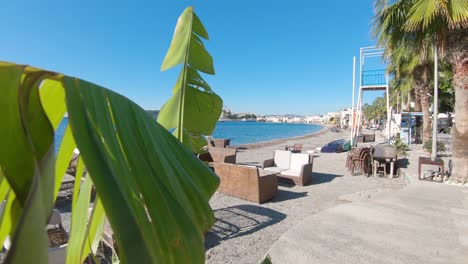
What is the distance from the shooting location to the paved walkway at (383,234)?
3615mm

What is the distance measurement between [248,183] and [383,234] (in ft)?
10.9

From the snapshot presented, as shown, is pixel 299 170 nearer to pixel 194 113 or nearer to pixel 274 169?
pixel 274 169

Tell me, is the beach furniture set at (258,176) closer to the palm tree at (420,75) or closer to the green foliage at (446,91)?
the palm tree at (420,75)

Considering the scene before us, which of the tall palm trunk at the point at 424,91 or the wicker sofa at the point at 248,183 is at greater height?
the tall palm trunk at the point at 424,91

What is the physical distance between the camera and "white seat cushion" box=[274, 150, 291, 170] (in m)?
9.57

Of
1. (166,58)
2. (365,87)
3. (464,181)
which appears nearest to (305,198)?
(464,181)

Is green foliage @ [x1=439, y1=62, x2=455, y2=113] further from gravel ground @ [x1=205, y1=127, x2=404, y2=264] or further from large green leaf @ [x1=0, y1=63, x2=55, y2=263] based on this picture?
large green leaf @ [x1=0, y1=63, x2=55, y2=263]

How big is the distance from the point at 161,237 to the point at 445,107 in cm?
3711

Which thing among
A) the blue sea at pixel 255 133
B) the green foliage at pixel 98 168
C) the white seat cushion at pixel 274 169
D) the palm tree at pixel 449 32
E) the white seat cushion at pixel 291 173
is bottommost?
the blue sea at pixel 255 133

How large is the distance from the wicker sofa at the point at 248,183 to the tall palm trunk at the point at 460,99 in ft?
17.7

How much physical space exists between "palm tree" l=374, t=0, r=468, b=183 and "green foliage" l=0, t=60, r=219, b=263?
8.47 meters

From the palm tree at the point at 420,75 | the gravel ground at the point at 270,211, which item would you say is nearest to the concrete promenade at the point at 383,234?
the gravel ground at the point at 270,211

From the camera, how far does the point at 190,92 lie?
178cm

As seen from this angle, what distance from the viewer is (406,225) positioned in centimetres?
469
